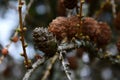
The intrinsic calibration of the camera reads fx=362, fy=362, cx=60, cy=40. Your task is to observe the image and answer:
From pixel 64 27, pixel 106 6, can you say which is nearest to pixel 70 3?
pixel 64 27

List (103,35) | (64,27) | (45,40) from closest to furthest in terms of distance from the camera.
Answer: (45,40), (64,27), (103,35)

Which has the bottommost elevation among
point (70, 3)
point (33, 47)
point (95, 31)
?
point (33, 47)

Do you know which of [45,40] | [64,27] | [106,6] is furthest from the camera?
[106,6]

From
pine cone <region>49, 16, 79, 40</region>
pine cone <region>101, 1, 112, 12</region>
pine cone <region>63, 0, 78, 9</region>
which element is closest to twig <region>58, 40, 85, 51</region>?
pine cone <region>49, 16, 79, 40</region>

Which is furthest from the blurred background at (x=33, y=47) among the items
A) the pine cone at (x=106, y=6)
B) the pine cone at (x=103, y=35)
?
the pine cone at (x=103, y=35)

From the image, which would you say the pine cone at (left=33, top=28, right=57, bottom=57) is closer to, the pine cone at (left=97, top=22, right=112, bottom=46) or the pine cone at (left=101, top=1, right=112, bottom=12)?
the pine cone at (left=97, top=22, right=112, bottom=46)

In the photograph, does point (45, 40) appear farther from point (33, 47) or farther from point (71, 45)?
point (33, 47)

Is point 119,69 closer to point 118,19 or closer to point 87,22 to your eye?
point 118,19

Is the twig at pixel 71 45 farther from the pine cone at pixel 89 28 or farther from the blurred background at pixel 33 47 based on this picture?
the blurred background at pixel 33 47
